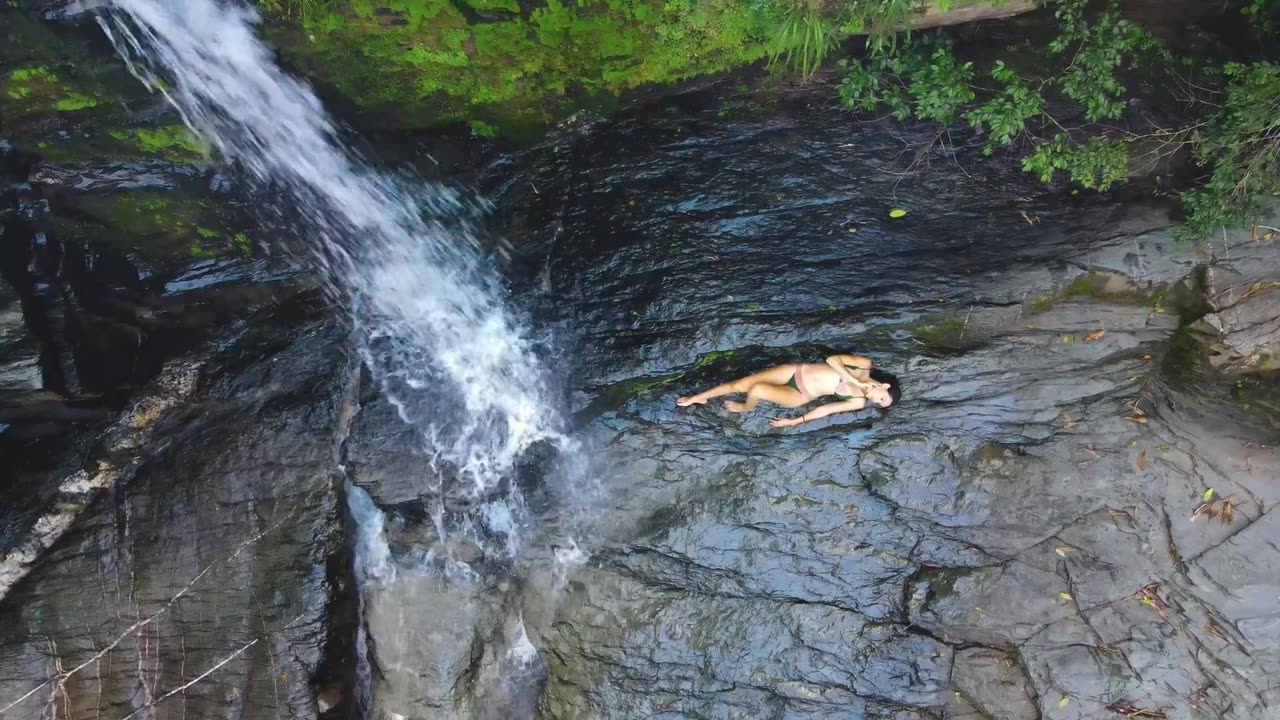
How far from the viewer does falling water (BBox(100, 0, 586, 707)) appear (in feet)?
24.1

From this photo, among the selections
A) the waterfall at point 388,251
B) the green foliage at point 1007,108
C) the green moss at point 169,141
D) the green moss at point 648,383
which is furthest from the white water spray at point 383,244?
the green foliage at point 1007,108

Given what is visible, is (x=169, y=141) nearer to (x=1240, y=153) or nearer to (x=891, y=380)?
(x=891, y=380)

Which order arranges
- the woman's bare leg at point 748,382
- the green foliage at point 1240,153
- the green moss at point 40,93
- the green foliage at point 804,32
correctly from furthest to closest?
the woman's bare leg at point 748,382
the green moss at point 40,93
the green foliage at point 804,32
the green foliage at point 1240,153

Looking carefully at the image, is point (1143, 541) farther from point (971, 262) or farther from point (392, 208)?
point (392, 208)

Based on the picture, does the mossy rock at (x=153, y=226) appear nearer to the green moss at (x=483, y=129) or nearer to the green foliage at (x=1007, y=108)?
the green moss at (x=483, y=129)

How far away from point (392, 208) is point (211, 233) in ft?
7.39

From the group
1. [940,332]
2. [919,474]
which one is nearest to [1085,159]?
[940,332]

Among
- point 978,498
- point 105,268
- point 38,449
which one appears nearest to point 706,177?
point 978,498

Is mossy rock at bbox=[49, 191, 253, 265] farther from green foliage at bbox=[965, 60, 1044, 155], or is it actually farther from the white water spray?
green foliage at bbox=[965, 60, 1044, 155]

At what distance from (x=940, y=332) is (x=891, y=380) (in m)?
0.72

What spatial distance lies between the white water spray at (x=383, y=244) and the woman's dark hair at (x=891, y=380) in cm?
368

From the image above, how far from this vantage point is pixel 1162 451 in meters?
6.83

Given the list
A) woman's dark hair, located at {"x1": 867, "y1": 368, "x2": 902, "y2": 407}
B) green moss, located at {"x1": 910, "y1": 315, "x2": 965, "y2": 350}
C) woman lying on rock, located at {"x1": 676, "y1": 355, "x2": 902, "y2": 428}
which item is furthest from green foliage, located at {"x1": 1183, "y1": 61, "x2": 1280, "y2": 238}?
woman lying on rock, located at {"x1": 676, "y1": 355, "x2": 902, "y2": 428}

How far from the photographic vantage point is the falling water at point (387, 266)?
7.34 metres
